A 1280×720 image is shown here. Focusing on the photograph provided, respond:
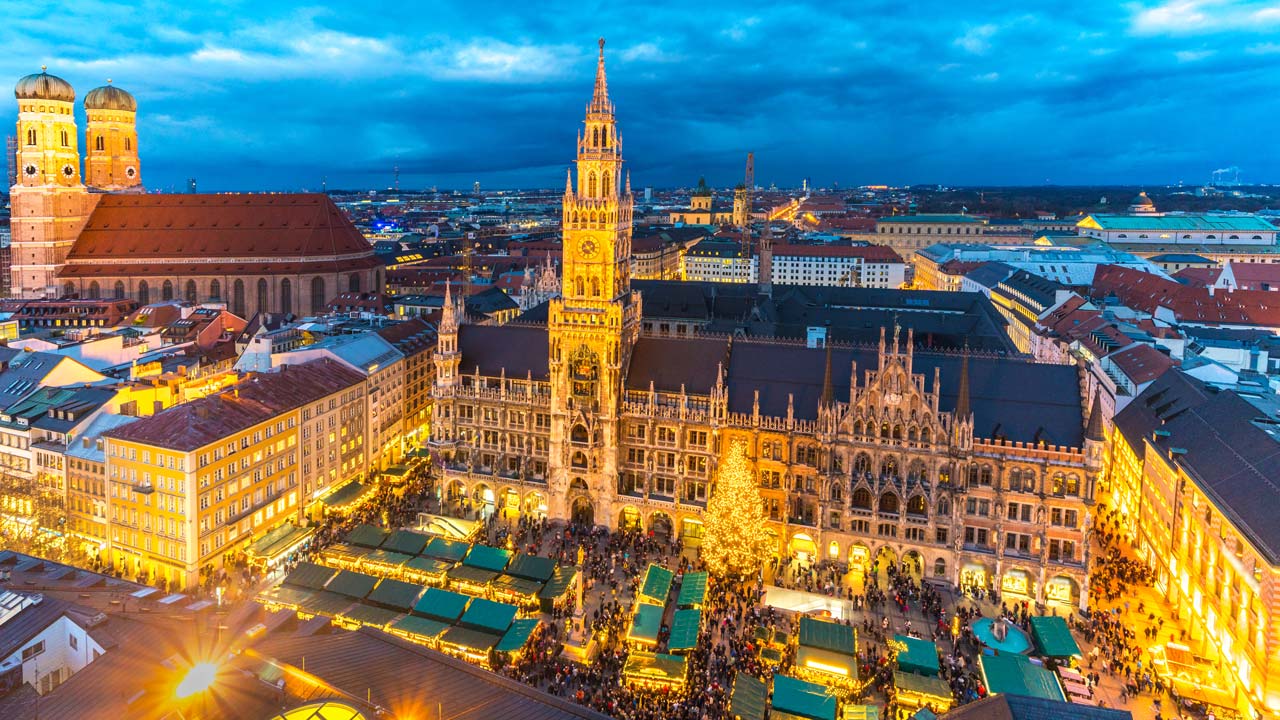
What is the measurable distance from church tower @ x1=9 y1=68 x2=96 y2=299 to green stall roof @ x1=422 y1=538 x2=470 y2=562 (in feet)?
430

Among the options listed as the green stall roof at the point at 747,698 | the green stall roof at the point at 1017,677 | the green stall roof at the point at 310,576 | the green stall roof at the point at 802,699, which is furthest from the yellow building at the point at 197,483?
the green stall roof at the point at 1017,677

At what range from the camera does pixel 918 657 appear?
55219mm

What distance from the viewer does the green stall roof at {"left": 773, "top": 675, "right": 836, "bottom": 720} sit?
4931cm

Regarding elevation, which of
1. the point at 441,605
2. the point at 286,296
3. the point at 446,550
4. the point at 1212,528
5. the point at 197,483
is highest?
the point at 286,296

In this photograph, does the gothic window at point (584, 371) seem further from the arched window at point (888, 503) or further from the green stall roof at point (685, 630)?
the arched window at point (888, 503)

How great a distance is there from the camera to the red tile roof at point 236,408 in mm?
69938

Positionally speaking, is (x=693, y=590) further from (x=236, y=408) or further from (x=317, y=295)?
(x=317, y=295)

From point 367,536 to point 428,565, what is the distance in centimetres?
812

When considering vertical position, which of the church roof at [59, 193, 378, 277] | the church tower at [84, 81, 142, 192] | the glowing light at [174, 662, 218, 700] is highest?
the church tower at [84, 81, 142, 192]

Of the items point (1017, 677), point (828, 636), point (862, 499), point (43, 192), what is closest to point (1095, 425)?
point (862, 499)

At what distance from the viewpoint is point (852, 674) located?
178 feet

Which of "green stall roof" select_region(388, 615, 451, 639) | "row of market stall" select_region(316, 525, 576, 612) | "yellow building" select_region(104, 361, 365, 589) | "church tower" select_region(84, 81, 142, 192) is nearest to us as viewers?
"green stall roof" select_region(388, 615, 451, 639)

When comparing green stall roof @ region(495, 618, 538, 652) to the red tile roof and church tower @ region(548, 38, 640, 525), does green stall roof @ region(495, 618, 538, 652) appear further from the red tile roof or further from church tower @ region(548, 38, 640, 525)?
the red tile roof

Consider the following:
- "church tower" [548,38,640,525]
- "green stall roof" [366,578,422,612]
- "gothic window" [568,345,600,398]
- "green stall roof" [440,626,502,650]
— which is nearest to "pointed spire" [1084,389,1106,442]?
"church tower" [548,38,640,525]
